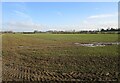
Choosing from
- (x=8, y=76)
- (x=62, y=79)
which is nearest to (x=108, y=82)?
(x=62, y=79)

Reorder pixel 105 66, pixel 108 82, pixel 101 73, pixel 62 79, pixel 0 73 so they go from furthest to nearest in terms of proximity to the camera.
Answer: pixel 105 66 < pixel 0 73 < pixel 101 73 < pixel 62 79 < pixel 108 82

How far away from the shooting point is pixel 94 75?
391 inches

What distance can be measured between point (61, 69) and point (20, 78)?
244 centimetres

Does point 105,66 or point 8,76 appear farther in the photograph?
point 105,66

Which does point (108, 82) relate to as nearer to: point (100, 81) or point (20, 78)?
point (100, 81)

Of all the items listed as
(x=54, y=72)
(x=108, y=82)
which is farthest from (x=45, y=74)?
(x=108, y=82)

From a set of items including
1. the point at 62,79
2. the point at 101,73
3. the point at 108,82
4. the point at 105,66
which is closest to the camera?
the point at 108,82

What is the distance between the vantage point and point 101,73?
10.3 m

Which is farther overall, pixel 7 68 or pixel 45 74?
pixel 7 68

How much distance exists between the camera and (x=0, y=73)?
36.5ft

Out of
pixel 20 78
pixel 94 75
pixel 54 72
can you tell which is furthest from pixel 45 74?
pixel 94 75

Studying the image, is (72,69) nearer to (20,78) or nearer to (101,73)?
(101,73)

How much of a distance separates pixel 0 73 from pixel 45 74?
7.97 ft

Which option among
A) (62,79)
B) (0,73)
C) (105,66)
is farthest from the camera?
(105,66)
